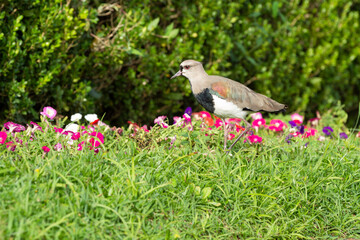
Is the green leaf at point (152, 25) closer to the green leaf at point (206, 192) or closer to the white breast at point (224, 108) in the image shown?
the white breast at point (224, 108)

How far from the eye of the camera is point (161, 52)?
6.02 meters

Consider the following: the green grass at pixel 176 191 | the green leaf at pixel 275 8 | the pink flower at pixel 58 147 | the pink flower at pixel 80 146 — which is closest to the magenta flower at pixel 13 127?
the green grass at pixel 176 191

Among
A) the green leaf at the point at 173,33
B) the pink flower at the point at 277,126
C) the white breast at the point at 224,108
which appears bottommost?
the pink flower at the point at 277,126

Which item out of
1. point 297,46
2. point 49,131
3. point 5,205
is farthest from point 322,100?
point 5,205

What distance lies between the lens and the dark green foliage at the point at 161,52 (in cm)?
494

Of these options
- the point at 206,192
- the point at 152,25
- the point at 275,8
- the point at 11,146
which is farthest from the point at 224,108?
the point at 275,8

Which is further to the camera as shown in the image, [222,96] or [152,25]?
[152,25]

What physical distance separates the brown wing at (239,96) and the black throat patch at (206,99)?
0.07 metres

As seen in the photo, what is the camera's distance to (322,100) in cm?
794

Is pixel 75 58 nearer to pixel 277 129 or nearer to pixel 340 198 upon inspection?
pixel 277 129

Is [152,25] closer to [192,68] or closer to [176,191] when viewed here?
[192,68]

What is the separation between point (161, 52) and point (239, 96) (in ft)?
6.46

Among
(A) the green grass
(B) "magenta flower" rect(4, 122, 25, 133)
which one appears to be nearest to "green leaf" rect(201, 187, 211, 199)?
(A) the green grass

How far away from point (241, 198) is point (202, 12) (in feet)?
10.3
